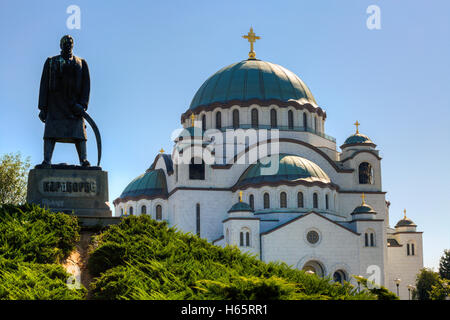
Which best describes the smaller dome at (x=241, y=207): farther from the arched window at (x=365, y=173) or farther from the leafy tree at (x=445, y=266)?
the leafy tree at (x=445, y=266)

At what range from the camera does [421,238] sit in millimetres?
47844

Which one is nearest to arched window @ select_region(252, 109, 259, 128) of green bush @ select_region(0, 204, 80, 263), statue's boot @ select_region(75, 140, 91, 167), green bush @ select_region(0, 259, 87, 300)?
statue's boot @ select_region(75, 140, 91, 167)

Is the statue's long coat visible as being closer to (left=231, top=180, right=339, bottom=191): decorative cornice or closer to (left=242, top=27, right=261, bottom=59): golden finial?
(left=231, top=180, right=339, bottom=191): decorative cornice

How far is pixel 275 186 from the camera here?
139 ft

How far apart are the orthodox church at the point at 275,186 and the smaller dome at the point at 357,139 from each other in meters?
0.10

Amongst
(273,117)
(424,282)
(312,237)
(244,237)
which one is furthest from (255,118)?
(424,282)

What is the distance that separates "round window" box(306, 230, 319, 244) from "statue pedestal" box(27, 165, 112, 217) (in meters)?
27.5

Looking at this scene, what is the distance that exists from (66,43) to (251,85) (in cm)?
3500

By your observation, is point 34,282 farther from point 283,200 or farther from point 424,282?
point 424,282

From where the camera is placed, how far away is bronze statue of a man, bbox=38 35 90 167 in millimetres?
14875

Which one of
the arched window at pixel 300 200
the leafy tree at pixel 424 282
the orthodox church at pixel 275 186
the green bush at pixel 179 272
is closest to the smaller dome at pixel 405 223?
the orthodox church at pixel 275 186

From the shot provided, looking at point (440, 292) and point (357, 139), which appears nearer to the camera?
point (440, 292)
